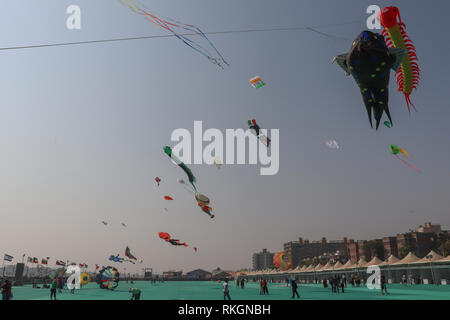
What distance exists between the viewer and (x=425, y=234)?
95500 mm

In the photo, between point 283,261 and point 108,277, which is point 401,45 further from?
point 283,261

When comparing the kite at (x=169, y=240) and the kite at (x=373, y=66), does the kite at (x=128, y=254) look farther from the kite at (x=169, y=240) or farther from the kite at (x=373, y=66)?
the kite at (x=373, y=66)

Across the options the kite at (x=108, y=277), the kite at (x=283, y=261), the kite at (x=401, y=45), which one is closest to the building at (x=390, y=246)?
the kite at (x=283, y=261)

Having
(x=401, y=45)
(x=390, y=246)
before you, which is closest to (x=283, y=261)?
(x=401, y=45)

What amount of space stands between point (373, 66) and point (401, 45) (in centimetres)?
143

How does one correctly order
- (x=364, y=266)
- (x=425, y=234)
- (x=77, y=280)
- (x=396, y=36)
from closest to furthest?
(x=396, y=36), (x=77, y=280), (x=364, y=266), (x=425, y=234)

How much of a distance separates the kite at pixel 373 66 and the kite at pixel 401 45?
51 centimetres
